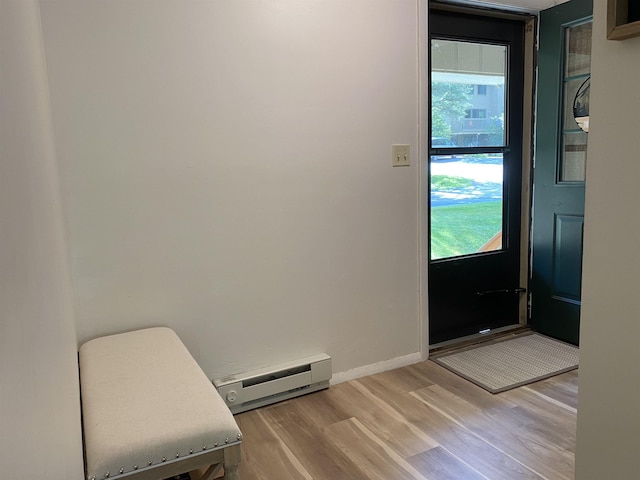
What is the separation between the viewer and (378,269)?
8.48ft

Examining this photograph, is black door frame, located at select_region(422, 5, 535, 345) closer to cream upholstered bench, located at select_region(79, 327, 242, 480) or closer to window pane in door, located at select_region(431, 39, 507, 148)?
window pane in door, located at select_region(431, 39, 507, 148)

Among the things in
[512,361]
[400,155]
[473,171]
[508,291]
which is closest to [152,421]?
[400,155]

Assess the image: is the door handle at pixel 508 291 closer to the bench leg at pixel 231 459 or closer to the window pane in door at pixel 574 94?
the window pane in door at pixel 574 94

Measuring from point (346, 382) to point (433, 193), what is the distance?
1162mm

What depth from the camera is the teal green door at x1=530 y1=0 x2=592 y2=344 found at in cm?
274

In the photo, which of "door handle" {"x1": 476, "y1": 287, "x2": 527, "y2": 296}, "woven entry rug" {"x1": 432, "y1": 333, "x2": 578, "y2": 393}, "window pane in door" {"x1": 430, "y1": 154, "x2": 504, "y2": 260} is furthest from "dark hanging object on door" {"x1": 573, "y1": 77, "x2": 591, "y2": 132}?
"woven entry rug" {"x1": 432, "y1": 333, "x2": 578, "y2": 393}

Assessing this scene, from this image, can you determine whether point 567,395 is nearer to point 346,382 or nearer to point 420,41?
point 346,382

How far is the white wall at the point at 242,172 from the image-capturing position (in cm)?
192

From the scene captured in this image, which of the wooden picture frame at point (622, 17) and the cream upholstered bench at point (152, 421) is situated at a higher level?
the wooden picture frame at point (622, 17)

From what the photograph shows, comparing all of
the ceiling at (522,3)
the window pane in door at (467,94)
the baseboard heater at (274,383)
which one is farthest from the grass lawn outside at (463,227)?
the ceiling at (522,3)

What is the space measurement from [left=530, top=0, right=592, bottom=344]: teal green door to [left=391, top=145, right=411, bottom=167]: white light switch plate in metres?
0.94

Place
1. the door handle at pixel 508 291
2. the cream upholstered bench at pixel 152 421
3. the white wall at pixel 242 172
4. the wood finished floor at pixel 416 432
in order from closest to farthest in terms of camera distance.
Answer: the cream upholstered bench at pixel 152 421 → the wood finished floor at pixel 416 432 → the white wall at pixel 242 172 → the door handle at pixel 508 291

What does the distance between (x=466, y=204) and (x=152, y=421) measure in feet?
7.25

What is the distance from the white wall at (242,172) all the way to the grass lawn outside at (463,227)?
295 millimetres
